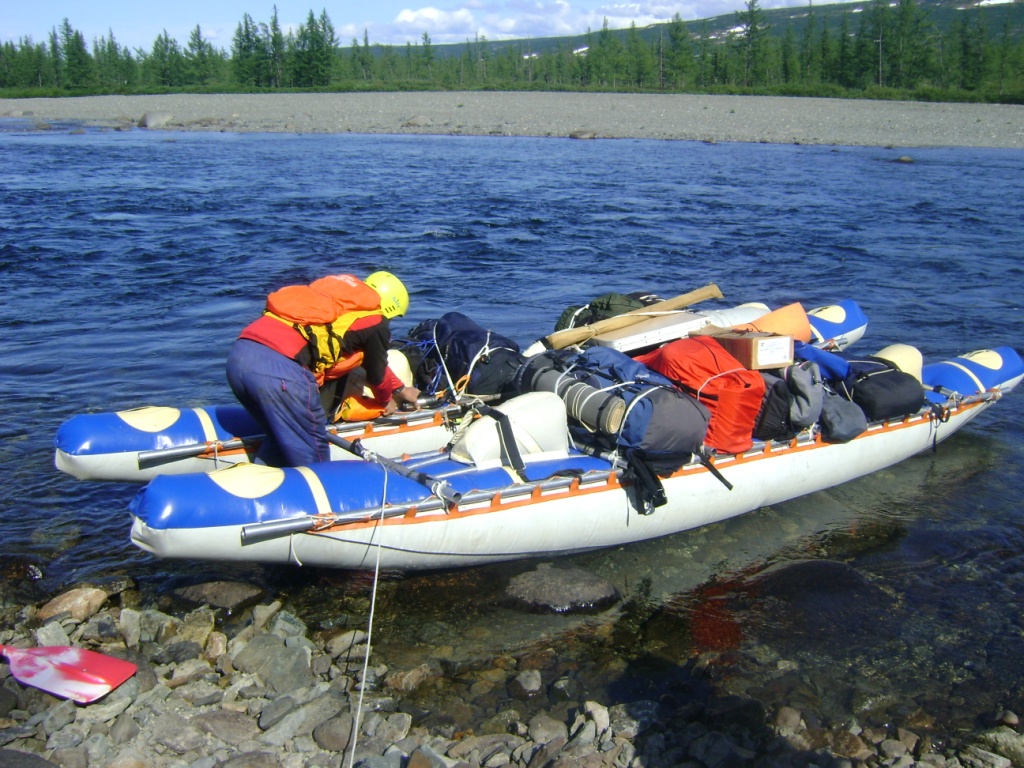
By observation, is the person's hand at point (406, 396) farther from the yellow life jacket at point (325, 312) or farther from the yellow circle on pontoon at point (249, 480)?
the yellow circle on pontoon at point (249, 480)

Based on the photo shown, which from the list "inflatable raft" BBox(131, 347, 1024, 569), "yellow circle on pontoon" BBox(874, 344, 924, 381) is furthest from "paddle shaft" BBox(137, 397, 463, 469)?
"yellow circle on pontoon" BBox(874, 344, 924, 381)

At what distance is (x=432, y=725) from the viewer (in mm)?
4273

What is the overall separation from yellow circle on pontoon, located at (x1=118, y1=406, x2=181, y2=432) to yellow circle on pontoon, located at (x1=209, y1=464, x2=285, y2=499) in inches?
51.1

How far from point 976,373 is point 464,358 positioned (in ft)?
14.8

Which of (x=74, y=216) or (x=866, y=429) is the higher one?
(x=74, y=216)

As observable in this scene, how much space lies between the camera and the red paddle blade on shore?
4148 millimetres

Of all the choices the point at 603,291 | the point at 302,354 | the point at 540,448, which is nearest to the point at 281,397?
the point at 302,354

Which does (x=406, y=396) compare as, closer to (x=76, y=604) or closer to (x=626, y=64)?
(x=76, y=604)

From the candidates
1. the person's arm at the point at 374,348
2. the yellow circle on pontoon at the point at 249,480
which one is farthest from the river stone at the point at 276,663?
the person's arm at the point at 374,348

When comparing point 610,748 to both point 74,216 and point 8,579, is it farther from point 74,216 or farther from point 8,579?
point 74,216

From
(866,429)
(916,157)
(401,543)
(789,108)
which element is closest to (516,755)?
(401,543)

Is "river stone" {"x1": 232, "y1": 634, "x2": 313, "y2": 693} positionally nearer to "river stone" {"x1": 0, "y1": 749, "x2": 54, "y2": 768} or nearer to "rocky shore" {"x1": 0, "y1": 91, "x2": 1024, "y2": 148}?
"river stone" {"x1": 0, "y1": 749, "x2": 54, "y2": 768}

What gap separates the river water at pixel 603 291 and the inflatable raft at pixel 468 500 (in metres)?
0.29

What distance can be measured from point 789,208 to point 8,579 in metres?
17.1
